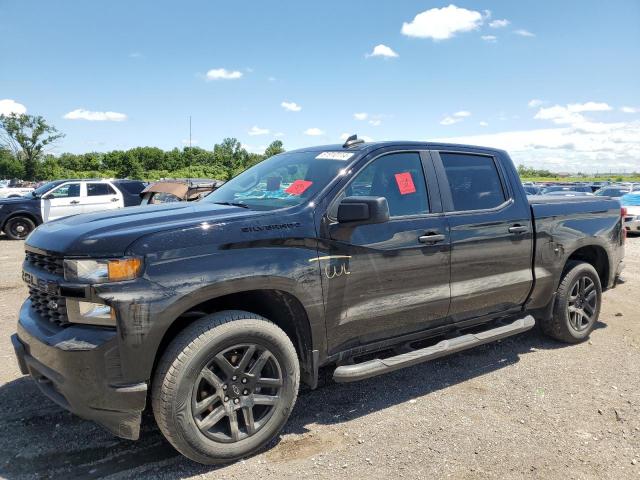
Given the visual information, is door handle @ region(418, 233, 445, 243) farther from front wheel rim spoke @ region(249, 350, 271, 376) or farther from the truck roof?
front wheel rim spoke @ region(249, 350, 271, 376)

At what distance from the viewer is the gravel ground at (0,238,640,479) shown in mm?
2904

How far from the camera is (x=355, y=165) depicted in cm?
350

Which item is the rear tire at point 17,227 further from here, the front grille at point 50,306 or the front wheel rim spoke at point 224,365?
the front wheel rim spoke at point 224,365

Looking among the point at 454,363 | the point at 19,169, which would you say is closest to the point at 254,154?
the point at 19,169

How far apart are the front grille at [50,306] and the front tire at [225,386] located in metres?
0.60

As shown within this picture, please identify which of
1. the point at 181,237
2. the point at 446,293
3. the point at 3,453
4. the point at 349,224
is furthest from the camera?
the point at 446,293

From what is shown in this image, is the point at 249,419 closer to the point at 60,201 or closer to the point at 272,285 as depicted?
the point at 272,285

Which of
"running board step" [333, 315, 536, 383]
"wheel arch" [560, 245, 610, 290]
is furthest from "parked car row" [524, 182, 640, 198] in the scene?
"running board step" [333, 315, 536, 383]

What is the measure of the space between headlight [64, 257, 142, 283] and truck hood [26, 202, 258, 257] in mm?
46

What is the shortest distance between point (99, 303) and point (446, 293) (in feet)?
8.08

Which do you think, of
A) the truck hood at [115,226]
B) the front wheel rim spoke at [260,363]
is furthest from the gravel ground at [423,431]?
the truck hood at [115,226]

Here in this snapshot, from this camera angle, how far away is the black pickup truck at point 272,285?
261 cm

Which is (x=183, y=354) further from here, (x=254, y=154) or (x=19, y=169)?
(x=254, y=154)

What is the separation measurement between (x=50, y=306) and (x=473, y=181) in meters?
3.29
